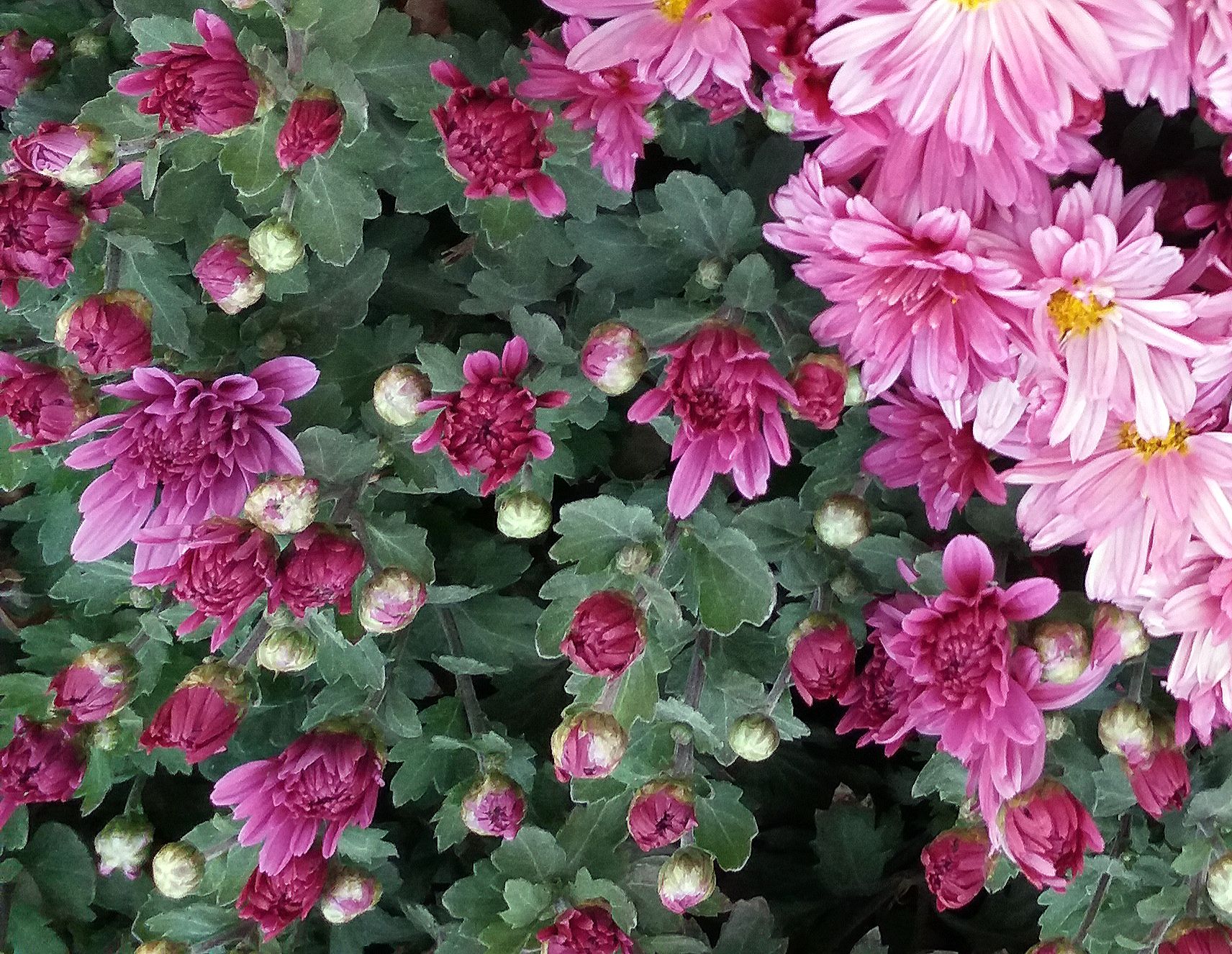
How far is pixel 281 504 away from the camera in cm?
73

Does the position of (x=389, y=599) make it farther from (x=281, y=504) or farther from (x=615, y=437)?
(x=615, y=437)

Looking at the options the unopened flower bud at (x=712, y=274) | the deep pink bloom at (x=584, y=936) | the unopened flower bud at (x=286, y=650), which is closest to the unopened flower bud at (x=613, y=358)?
the unopened flower bud at (x=712, y=274)

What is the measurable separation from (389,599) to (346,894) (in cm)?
34

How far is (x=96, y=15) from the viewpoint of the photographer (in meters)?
1.01

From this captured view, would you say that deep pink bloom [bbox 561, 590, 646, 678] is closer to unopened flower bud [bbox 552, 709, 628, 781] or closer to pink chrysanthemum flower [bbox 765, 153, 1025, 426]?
unopened flower bud [bbox 552, 709, 628, 781]

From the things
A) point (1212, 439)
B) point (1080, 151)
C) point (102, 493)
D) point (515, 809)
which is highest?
point (1080, 151)

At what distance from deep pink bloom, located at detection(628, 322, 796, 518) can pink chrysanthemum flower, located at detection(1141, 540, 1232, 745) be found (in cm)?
30

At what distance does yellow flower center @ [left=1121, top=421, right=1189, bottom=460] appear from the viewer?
73cm

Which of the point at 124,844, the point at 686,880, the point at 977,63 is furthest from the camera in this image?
the point at 124,844

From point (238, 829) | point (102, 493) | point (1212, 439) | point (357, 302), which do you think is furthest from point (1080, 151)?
point (238, 829)

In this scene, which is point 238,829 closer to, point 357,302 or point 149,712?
point 149,712

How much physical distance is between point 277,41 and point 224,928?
0.84 metres

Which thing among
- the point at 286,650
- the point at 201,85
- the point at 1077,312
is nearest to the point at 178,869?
the point at 286,650

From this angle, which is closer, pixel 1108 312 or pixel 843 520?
pixel 1108 312
